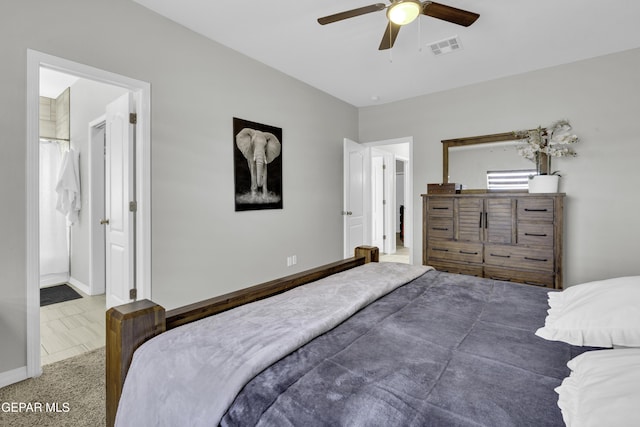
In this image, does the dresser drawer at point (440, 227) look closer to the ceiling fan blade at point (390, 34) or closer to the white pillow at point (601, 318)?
the ceiling fan blade at point (390, 34)

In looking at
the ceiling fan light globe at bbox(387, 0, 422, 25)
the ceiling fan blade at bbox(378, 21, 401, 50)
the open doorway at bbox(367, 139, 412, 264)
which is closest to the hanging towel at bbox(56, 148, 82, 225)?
the ceiling fan blade at bbox(378, 21, 401, 50)

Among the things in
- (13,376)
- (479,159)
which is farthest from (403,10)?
(13,376)

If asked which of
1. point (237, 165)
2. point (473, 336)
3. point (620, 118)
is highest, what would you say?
point (620, 118)

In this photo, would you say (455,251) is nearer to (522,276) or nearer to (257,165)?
(522,276)

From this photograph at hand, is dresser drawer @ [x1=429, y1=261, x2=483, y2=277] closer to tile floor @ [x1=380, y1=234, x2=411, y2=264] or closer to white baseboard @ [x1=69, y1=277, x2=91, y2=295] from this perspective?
tile floor @ [x1=380, y1=234, x2=411, y2=264]

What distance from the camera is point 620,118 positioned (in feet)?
11.0

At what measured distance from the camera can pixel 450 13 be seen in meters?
2.16

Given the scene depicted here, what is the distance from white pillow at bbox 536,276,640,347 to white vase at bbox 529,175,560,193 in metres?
2.55

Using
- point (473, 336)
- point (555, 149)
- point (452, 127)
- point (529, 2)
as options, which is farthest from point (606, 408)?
point (452, 127)

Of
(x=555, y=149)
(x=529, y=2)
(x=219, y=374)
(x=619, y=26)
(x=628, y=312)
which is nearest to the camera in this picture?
(x=219, y=374)

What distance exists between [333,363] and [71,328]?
3132 millimetres

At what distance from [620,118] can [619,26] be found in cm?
98

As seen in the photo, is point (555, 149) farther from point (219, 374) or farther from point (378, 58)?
point (219, 374)

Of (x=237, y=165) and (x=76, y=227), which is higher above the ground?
(x=237, y=165)
